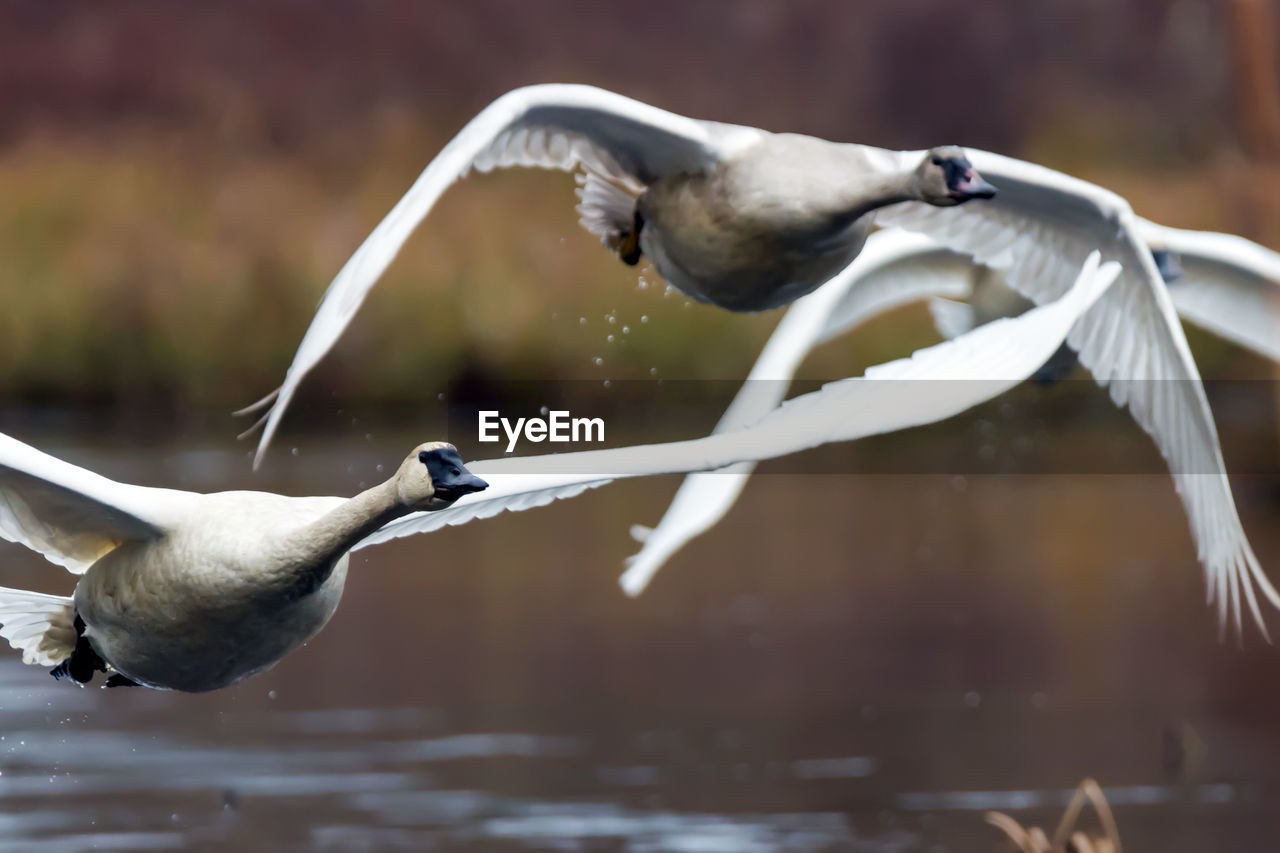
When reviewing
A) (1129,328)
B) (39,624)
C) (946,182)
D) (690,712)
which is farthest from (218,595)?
(690,712)

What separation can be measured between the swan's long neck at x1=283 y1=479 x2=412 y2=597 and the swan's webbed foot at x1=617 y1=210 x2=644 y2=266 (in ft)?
4.11

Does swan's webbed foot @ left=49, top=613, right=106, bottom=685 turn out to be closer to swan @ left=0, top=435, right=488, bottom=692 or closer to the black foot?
the black foot

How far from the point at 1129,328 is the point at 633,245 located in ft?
4.32

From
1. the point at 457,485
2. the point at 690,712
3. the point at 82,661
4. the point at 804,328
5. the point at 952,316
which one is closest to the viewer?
the point at 457,485

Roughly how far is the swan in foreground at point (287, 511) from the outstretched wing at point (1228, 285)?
205 centimetres

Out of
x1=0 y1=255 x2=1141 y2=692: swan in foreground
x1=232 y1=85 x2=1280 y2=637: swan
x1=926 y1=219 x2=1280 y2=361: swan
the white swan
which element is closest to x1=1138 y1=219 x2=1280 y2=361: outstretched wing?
x1=926 y1=219 x2=1280 y2=361: swan

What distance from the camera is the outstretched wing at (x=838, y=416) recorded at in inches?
136

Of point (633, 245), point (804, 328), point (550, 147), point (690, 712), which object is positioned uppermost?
point (550, 147)

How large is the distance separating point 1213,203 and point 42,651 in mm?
16046

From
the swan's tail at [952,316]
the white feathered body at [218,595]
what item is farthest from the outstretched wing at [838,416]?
the swan's tail at [952,316]

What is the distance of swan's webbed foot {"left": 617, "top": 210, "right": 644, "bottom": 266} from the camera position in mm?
4629

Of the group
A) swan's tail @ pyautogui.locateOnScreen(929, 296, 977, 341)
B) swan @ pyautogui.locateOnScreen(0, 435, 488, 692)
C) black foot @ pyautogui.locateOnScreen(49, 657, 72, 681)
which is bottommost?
black foot @ pyautogui.locateOnScreen(49, 657, 72, 681)

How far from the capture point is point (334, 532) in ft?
11.3
